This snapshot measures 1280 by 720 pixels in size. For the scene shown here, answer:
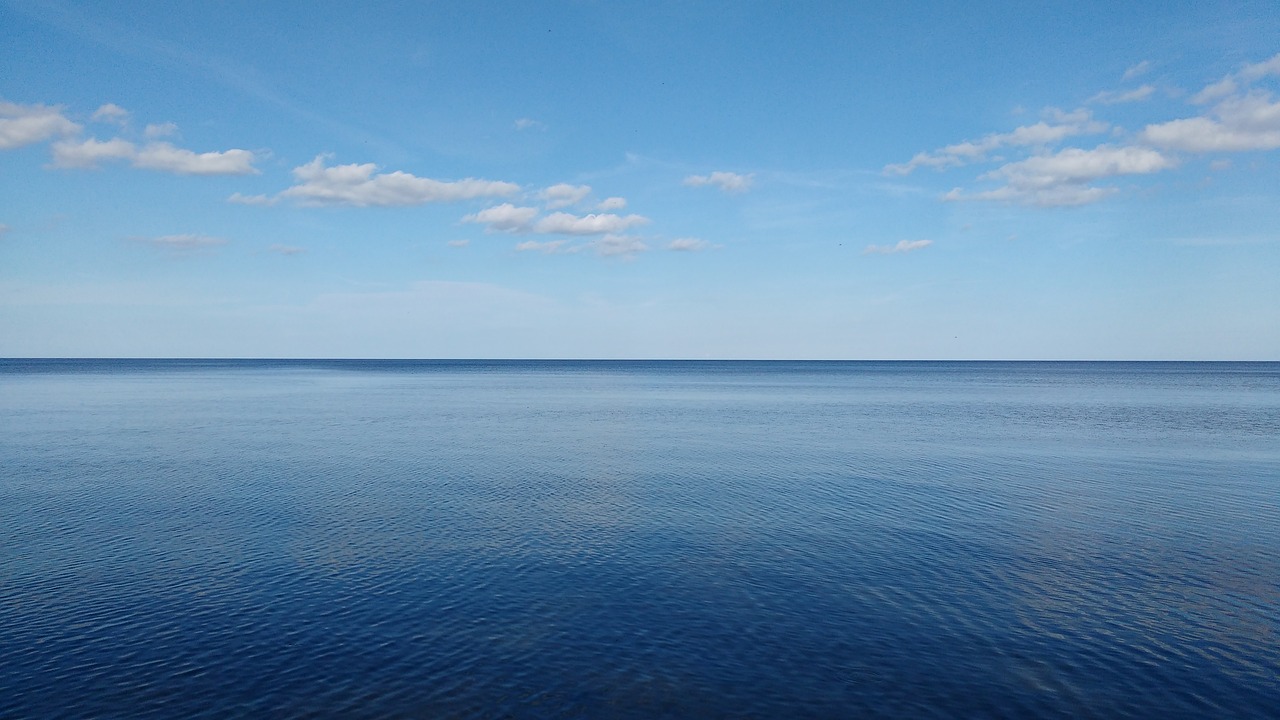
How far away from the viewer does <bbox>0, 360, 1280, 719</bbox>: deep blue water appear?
1731 cm

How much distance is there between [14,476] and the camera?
4203 cm

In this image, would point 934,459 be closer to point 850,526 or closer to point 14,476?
point 850,526

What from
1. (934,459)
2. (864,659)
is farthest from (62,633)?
(934,459)

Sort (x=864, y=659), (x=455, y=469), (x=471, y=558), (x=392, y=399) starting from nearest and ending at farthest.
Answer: (x=864, y=659) → (x=471, y=558) → (x=455, y=469) → (x=392, y=399)

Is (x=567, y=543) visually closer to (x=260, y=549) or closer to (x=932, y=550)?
(x=260, y=549)

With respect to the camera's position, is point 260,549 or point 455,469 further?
point 455,469

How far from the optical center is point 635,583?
2486 centimetres

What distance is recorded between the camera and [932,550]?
28750mm

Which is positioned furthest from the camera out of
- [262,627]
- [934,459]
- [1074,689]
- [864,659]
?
[934,459]

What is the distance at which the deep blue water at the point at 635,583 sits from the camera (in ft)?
56.8

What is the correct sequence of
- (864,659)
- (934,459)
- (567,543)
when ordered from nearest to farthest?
(864,659)
(567,543)
(934,459)

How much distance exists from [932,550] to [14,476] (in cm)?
4892

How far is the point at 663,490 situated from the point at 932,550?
16.1 m

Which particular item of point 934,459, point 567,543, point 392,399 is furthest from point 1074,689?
point 392,399
